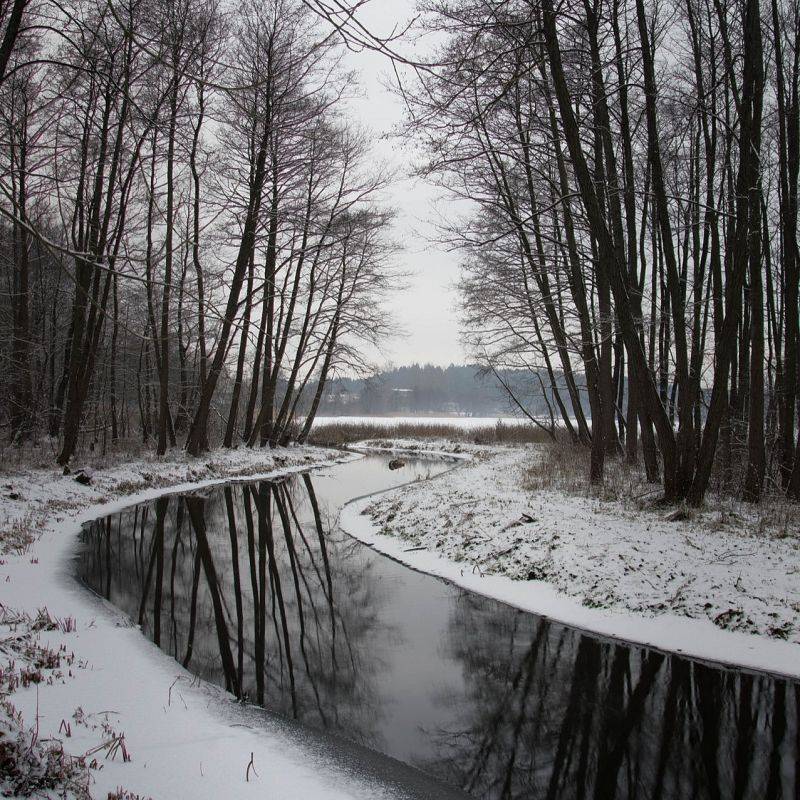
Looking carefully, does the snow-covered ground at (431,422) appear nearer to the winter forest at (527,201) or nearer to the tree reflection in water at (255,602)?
the winter forest at (527,201)

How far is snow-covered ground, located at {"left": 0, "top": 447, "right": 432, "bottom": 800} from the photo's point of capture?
314 cm

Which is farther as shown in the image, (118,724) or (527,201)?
(527,201)

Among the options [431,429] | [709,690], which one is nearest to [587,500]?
[709,690]

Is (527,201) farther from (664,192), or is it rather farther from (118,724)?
(118,724)

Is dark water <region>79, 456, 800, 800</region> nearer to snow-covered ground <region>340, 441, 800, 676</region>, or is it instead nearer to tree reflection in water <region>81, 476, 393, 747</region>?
tree reflection in water <region>81, 476, 393, 747</region>

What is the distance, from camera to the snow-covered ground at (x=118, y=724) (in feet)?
10.3

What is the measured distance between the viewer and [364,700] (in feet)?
16.2

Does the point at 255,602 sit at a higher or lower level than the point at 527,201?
lower

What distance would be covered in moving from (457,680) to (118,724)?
9.32ft

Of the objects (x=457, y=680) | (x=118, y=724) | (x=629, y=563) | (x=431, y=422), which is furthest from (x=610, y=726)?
(x=431, y=422)

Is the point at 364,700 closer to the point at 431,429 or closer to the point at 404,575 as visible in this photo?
the point at 404,575

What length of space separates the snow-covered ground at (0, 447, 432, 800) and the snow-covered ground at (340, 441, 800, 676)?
3.98 meters

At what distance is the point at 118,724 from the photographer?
387cm

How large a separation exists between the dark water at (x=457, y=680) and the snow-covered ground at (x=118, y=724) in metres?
0.44
